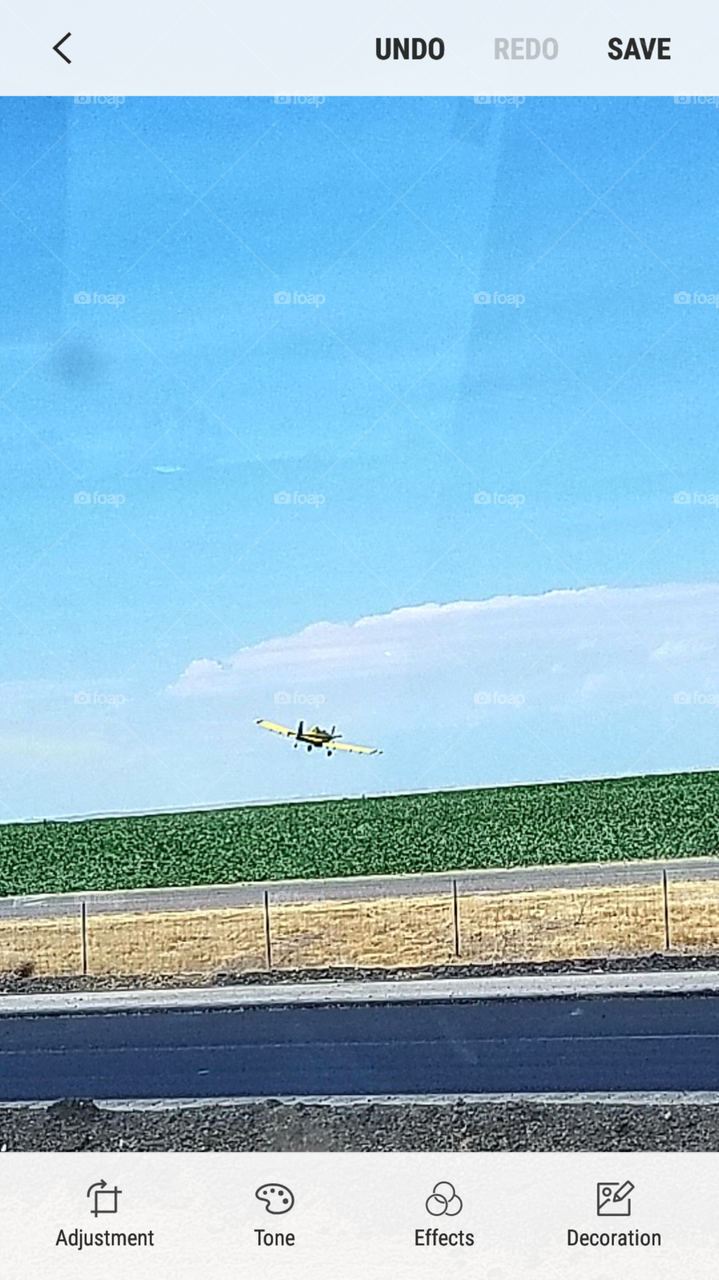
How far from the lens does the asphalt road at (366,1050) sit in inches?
73.2

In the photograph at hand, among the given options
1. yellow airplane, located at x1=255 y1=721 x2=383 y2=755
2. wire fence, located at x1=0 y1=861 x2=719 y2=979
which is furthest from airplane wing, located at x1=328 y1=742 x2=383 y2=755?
wire fence, located at x1=0 y1=861 x2=719 y2=979

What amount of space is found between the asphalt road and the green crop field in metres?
0.34

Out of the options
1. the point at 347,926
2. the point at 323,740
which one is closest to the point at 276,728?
the point at 323,740

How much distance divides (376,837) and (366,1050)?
1439 mm

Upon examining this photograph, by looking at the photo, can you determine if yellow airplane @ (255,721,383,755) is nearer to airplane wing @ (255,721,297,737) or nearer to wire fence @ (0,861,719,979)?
airplane wing @ (255,721,297,737)

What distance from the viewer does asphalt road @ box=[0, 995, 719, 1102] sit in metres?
1.86
